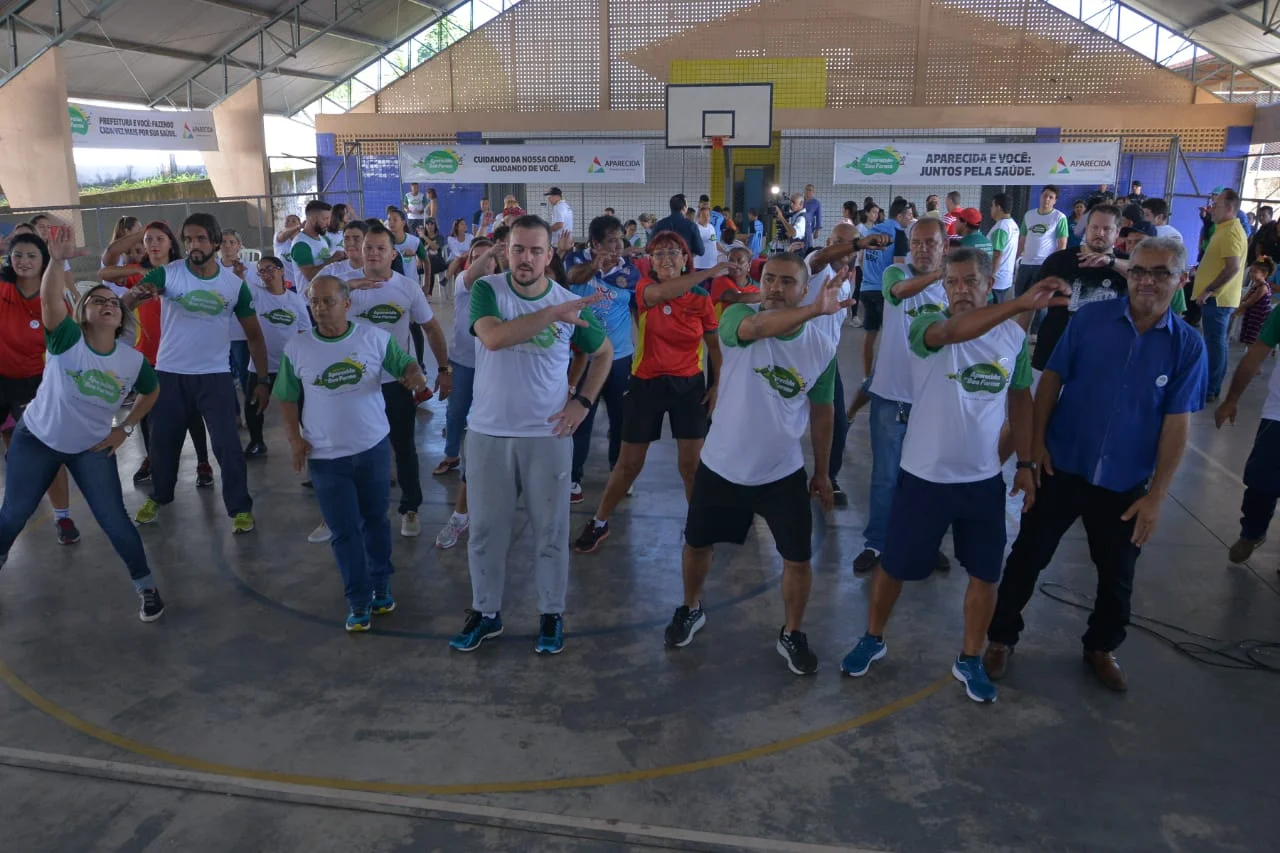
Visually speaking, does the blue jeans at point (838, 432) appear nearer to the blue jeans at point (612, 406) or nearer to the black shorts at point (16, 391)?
the blue jeans at point (612, 406)

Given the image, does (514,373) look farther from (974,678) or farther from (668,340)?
(974,678)

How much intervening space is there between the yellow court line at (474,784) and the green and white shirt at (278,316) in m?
3.87

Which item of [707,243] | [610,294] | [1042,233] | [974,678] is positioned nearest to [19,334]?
[610,294]

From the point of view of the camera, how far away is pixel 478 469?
155 inches

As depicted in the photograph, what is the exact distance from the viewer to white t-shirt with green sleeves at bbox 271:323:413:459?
4.22m

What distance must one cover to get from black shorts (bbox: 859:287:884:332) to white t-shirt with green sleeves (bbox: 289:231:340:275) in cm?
474

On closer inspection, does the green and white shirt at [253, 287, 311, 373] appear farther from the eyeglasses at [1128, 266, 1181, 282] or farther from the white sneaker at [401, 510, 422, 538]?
the eyeglasses at [1128, 266, 1181, 282]

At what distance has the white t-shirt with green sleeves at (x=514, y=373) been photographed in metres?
3.87

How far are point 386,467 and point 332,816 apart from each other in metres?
1.75

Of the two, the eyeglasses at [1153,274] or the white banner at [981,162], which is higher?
the white banner at [981,162]

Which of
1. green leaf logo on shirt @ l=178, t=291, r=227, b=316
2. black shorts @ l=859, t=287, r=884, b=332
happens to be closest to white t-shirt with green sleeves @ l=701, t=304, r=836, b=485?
green leaf logo on shirt @ l=178, t=291, r=227, b=316

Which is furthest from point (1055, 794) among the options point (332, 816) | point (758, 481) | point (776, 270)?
point (332, 816)

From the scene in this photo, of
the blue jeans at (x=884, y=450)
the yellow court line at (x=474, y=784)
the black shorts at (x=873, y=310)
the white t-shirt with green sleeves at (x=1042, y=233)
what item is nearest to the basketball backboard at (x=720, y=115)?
the white t-shirt with green sleeves at (x=1042, y=233)

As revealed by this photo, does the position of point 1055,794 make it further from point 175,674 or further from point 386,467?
point 175,674
